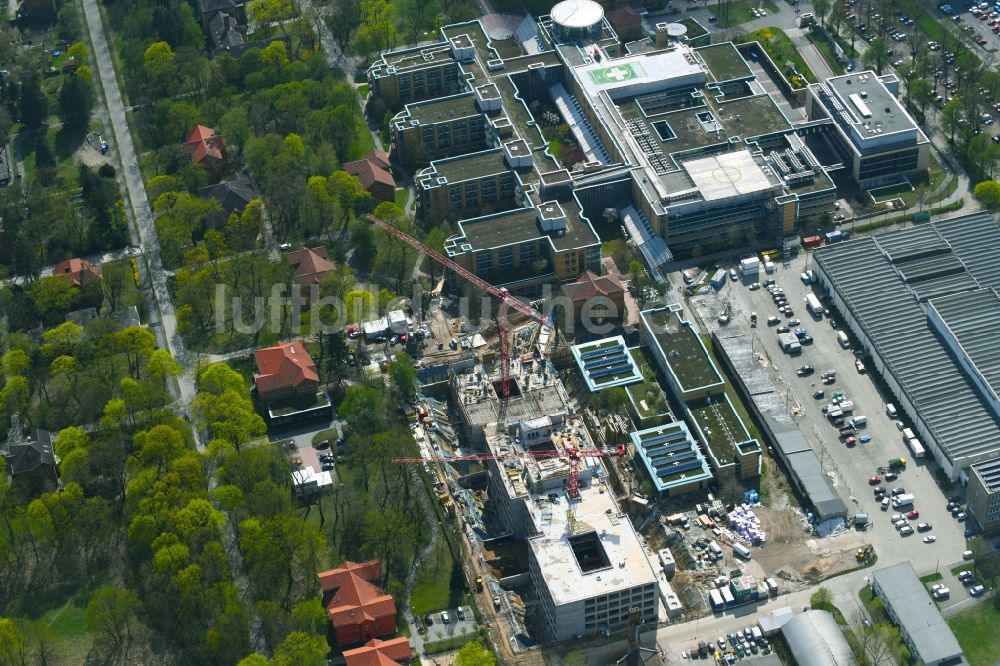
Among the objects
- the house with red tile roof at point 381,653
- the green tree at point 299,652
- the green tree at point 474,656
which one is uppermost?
the green tree at point 299,652

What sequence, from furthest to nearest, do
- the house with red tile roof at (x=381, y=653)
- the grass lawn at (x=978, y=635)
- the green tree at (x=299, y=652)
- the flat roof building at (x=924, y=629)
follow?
the grass lawn at (x=978, y=635) → the flat roof building at (x=924, y=629) → the house with red tile roof at (x=381, y=653) → the green tree at (x=299, y=652)

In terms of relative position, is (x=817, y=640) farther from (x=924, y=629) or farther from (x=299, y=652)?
(x=299, y=652)

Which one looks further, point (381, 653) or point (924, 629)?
point (924, 629)

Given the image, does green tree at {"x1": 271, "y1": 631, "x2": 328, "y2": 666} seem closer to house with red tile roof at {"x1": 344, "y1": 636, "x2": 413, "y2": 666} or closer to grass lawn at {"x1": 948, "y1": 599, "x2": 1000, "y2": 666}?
house with red tile roof at {"x1": 344, "y1": 636, "x2": 413, "y2": 666}

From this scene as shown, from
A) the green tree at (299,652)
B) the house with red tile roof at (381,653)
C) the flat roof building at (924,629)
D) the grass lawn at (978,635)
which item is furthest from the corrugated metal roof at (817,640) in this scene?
the green tree at (299,652)

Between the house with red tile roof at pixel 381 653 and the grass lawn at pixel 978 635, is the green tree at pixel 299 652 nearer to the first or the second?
the house with red tile roof at pixel 381 653

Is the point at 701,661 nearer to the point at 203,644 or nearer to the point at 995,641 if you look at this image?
the point at 995,641

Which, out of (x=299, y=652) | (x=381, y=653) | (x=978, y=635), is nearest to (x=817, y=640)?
(x=978, y=635)
